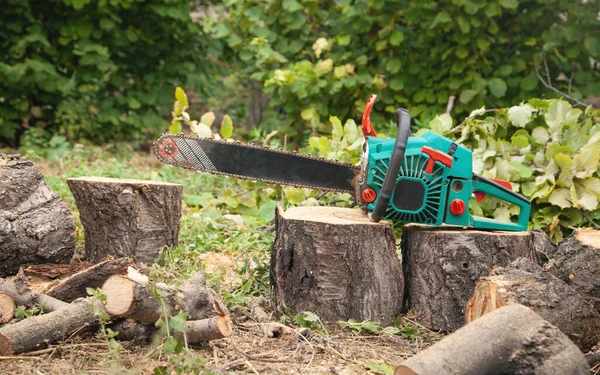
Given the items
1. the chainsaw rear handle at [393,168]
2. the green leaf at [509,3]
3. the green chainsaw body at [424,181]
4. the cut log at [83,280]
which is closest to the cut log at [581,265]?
the green chainsaw body at [424,181]

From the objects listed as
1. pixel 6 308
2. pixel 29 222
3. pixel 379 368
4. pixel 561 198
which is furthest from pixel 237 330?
pixel 561 198

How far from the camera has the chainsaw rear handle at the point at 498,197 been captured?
3.06 metres

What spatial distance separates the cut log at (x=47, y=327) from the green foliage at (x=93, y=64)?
5.43m

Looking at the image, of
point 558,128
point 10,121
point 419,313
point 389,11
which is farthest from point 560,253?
point 10,121

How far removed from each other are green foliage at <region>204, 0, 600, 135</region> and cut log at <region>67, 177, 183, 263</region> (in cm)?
303

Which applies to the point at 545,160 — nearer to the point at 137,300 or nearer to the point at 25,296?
the point at 137,300

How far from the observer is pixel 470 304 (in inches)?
109

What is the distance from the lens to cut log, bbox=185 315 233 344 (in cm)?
252

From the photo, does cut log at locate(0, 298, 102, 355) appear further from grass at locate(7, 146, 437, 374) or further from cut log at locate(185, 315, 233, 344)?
cut log at locate(185, 315, 233, 344)

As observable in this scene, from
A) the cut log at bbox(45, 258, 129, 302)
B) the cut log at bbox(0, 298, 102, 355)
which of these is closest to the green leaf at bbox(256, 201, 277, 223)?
the cut log at bbox(45, 258, 129, 302)

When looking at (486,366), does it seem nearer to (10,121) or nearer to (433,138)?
(433,138)

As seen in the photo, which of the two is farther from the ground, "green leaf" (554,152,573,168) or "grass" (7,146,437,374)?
"green leaf" (554,152,573,168)

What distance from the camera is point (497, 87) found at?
6500mm

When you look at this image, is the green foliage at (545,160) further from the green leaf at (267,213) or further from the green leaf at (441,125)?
the green leaf at (267,213)
